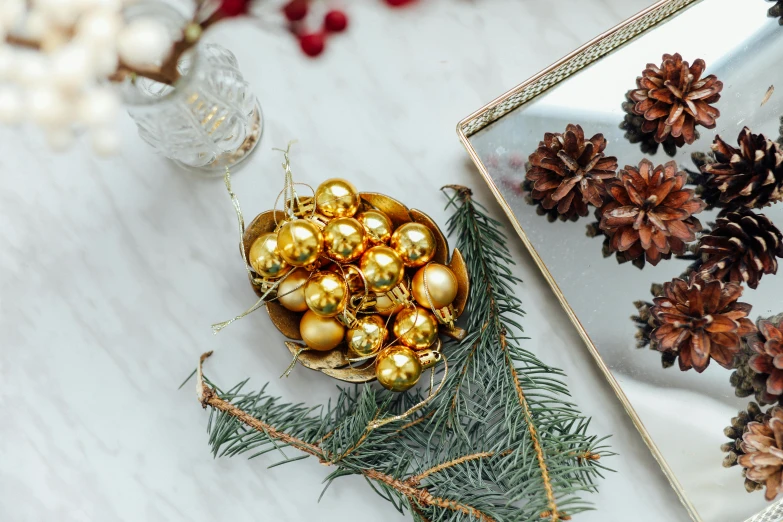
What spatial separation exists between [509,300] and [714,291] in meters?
0.19

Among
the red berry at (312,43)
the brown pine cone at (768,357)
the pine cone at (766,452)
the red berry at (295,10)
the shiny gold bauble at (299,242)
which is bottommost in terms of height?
the pine cone at (766,452)

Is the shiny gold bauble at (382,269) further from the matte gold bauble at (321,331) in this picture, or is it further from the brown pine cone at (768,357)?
the brown pine cone at (768,357)

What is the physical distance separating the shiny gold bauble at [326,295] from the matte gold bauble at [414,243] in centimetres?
7

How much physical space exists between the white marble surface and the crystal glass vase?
0.10 feet

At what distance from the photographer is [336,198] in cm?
58

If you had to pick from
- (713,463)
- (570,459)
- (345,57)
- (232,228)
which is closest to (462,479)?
(570,459)

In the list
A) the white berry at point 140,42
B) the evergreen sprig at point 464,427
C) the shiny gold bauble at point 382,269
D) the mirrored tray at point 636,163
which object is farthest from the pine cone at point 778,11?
the white berry at point 140,42

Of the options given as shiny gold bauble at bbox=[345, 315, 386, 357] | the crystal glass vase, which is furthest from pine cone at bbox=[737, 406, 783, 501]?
the crystal glass vase

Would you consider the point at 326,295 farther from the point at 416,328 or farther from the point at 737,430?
the point at 737,430

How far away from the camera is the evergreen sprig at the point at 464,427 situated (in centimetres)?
55

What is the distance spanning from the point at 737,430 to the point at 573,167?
1.01 ft

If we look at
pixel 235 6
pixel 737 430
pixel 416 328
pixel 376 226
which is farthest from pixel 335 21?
pixel 737 430

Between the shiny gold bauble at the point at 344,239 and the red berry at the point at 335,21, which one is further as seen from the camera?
the red berry at the point at 335,21

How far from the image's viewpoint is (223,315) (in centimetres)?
67
